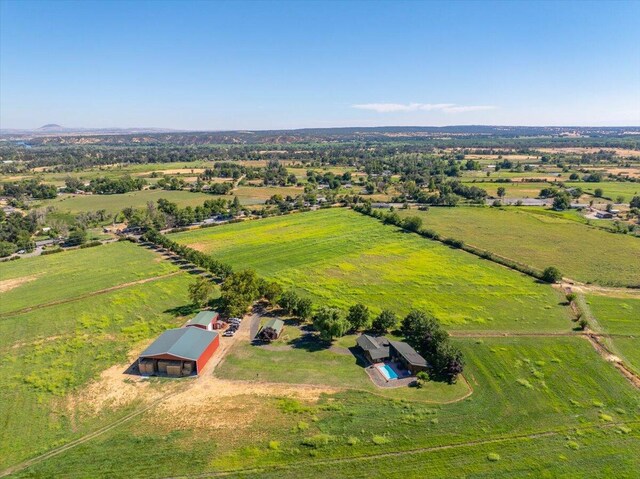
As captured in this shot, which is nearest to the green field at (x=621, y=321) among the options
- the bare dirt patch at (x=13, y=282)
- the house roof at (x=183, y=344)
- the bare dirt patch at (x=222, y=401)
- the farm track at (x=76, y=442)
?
the bare dirt patch at (x=222, y=401)

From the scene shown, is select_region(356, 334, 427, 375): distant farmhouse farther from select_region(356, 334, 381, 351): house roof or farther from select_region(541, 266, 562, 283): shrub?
select_region(541, 266, 562, 283): shrub

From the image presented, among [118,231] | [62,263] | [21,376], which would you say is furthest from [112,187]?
[21,376]

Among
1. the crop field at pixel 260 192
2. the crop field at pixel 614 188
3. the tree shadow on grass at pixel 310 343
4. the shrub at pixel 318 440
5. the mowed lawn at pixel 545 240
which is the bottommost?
the tree shadow on grass at pixel 310 343

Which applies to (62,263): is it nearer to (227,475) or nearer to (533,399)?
(227,475)

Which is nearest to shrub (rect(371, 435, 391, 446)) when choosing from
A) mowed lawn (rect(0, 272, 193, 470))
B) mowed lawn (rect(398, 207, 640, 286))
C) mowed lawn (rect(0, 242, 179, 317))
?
mowed lawn (rect(0, 272, 193, 470))

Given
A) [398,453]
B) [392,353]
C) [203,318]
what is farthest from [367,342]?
[203,318]

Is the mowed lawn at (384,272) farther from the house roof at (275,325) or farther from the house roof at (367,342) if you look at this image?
the house roof at (275,325)
